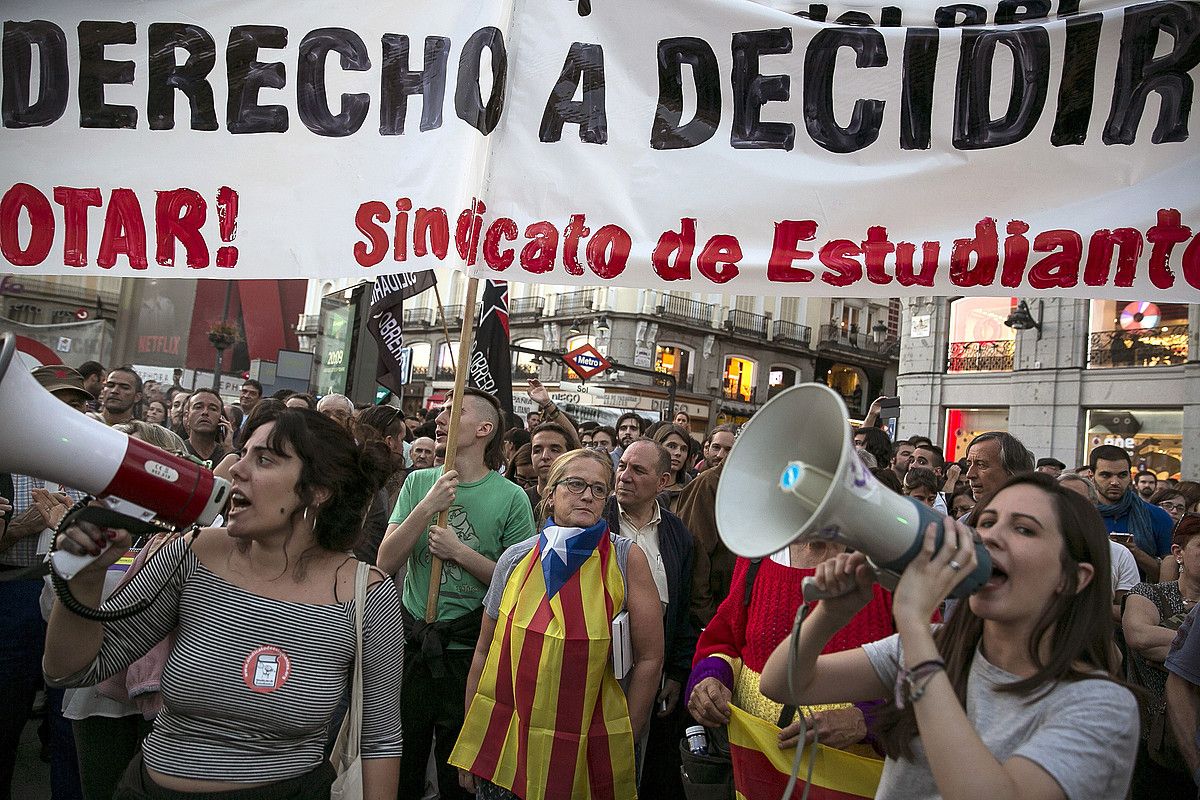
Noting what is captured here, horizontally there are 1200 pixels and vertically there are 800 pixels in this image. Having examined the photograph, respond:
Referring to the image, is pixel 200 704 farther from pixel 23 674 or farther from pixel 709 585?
pixel 709 585

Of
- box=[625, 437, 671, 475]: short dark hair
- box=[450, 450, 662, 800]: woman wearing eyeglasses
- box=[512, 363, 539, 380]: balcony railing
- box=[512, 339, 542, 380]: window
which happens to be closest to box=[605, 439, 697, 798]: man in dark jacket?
box=[625, 437, 671, 475]: short dark hair

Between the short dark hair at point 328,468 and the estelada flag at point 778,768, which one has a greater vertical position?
the short dark hair at point 328,468

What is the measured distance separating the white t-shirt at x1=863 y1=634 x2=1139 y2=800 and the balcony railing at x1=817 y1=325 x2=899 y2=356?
39.2 meters

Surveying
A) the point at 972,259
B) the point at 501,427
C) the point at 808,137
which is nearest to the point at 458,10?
the point at 808,137

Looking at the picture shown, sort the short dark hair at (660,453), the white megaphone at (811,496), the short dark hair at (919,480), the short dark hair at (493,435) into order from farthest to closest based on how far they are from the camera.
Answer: the short dark hair at (919,480) → the short dark hair at (660,453) → the short dark hair at (493,435) → the white megaphone at (811,496)

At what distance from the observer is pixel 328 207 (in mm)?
3186

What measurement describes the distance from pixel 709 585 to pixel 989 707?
2.39 meters

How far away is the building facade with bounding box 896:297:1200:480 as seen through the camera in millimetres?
17000

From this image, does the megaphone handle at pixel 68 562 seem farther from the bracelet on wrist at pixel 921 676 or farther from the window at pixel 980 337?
the window at pixel 980 337

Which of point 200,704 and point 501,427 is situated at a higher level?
point 501,427

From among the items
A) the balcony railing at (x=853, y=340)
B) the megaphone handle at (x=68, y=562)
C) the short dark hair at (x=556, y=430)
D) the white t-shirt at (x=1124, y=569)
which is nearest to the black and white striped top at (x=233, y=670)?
the megaphone handle at (x=68, y=562)

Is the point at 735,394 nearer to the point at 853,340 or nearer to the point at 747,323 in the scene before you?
the point at 747,323

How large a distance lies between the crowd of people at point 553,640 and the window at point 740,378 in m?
33.2

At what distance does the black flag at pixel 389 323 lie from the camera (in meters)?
9.48
